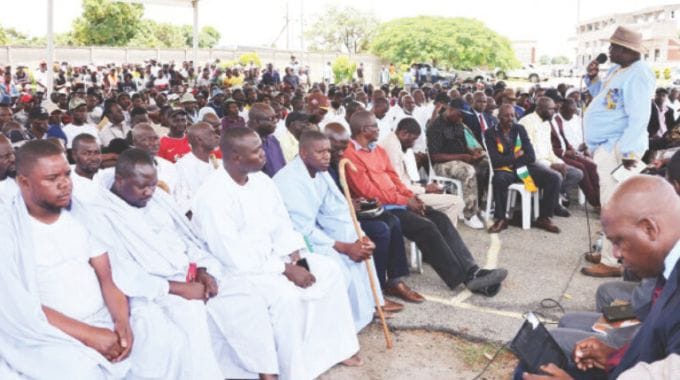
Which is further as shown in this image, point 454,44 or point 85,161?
point 454,44

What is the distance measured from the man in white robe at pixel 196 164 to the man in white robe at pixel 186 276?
4.78ft

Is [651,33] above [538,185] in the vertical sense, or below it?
above

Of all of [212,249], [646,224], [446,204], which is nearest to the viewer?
[646,224]

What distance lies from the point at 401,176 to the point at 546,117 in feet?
7.87

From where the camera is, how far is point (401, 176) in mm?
5984

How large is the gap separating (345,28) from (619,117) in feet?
174

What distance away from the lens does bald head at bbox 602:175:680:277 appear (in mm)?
2068

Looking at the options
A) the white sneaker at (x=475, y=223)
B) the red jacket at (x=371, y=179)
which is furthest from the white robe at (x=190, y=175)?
the white sneaker at (x=475, y=223)

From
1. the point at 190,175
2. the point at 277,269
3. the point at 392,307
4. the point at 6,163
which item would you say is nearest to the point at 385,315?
the point at 392,307

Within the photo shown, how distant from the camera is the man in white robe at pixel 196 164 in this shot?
496 cm

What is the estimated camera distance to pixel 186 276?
3.41 meters

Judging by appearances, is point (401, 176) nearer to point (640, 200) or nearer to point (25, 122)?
point (640, 200)

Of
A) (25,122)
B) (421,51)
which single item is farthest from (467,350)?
(421,51)

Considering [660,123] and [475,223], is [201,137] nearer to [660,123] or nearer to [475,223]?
[475,223]
